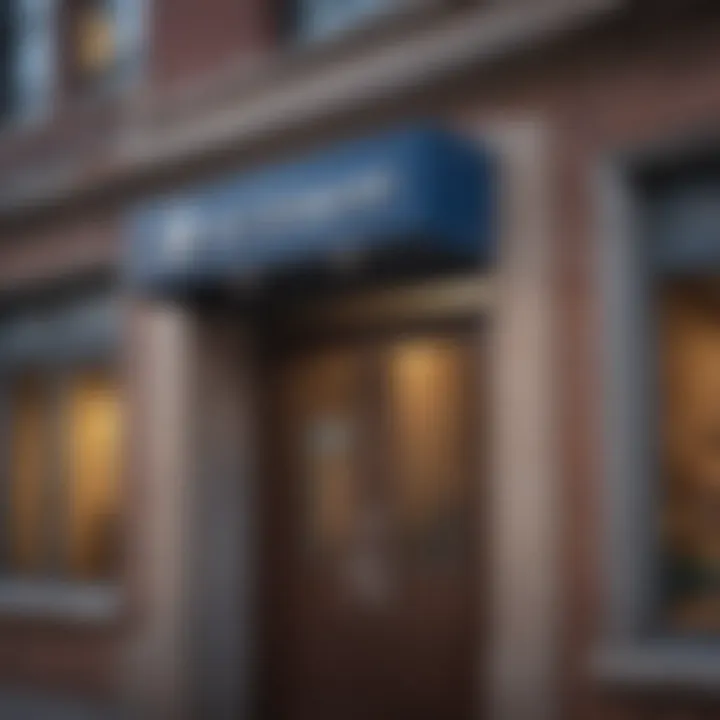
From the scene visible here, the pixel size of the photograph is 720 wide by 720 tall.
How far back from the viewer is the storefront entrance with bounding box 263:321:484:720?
846 cm

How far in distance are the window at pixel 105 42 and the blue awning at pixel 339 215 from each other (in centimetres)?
254

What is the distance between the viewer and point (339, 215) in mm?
7887

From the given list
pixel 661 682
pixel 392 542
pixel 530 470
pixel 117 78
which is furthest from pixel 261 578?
pixel 117 78

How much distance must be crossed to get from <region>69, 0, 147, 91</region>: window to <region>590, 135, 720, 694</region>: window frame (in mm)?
4532

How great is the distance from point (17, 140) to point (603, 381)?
231 inches

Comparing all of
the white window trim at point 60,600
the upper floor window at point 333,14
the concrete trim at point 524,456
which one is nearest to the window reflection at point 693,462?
the concrete trim at point 524,456

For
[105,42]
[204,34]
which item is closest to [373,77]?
[204,34]

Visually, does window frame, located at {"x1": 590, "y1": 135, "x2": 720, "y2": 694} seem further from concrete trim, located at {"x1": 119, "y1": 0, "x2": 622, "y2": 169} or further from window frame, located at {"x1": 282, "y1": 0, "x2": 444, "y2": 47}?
window frame, located at {"x1": 282, "y1": 0, "x2": 444, "y2": 47}

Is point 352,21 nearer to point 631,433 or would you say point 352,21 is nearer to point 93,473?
point 631,433

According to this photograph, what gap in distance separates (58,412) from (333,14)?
378 centimetres

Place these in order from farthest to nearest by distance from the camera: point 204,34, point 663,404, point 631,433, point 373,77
Result: point 204,34 → point 373,77 → point 663,404 → point 631,433

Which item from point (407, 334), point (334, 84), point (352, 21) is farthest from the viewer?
point (352, 21)

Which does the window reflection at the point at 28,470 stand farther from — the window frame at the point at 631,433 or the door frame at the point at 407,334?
the window frame at the point at 631,433

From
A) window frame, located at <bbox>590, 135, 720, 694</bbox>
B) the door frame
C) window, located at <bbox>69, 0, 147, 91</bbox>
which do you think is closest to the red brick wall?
window, located at <bbox>69, 0, 147, 91</bbox>
